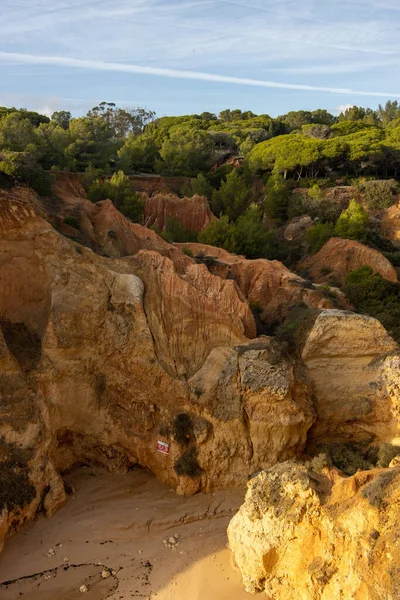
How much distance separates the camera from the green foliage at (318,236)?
31.9 m

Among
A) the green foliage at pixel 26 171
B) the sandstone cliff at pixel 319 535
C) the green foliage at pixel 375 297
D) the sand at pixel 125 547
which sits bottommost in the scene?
the sand at pixel 125 547

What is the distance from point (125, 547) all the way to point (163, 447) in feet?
8.72

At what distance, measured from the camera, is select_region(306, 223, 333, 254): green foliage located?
31906 mm

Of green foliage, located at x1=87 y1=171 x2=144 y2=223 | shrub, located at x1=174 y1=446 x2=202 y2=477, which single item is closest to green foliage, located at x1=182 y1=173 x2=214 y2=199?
green foliage, located at x1=87 y1=171 x2=144 y2=223

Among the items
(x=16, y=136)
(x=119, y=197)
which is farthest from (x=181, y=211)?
(x=16, y=136)

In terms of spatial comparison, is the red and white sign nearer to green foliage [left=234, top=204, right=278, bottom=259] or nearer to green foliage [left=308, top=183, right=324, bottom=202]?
green foliage [left=234, top=204, right=278, bottom=259]

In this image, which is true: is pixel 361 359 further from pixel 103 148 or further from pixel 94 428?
pixel 103 148

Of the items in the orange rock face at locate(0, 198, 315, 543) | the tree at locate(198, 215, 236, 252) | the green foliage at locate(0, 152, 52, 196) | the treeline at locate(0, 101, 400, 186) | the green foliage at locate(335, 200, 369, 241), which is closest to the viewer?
the orange rock face at locate(0, 198, 315, 543)

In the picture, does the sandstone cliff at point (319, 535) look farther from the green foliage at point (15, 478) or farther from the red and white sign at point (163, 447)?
the green foliage at point (15, 478)

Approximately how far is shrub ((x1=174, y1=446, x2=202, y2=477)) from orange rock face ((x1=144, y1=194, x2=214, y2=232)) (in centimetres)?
2094

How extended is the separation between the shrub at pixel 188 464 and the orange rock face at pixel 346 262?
1448 centimetres

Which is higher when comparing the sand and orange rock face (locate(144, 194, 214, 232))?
orange rock face (locate(144, 194, 214, 232))

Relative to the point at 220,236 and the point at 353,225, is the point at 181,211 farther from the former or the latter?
the point at 353,225

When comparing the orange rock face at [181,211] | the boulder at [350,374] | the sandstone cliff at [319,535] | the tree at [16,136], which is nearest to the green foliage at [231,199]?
the orange rock face at [181,211]
